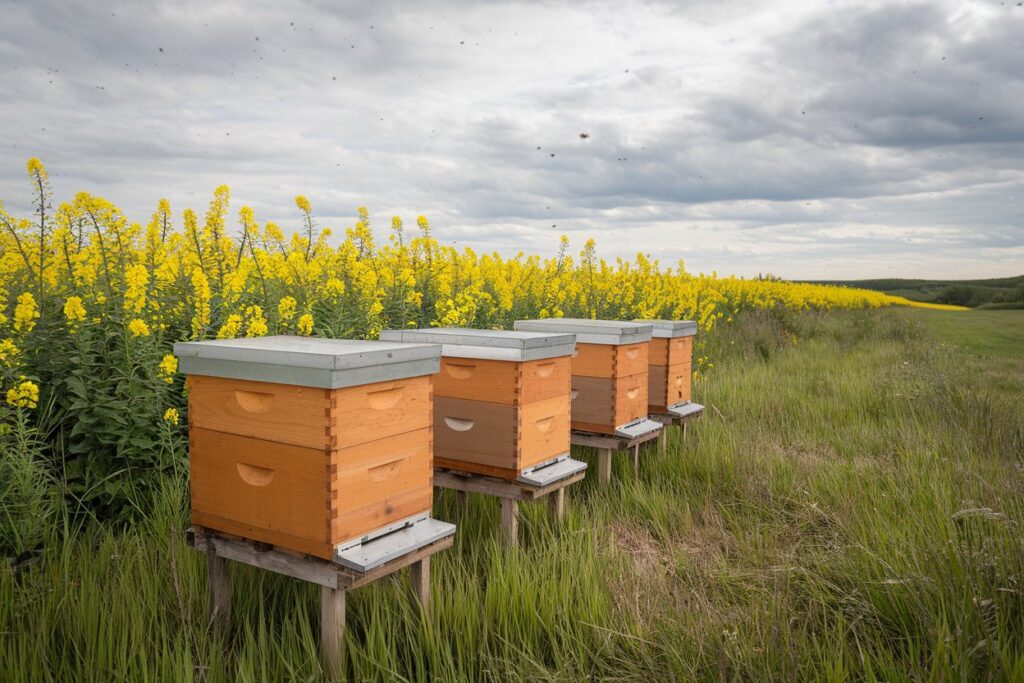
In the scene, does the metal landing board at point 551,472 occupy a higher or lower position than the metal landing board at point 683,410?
higher

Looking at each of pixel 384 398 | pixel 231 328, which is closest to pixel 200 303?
pixel 231 328

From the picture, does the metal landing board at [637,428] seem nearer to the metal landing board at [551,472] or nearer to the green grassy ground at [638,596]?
the green grassy ground at [638,596]

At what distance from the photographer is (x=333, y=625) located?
315 centimetres

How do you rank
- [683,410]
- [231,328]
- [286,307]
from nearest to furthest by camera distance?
[231,328] < [286,307] < [683,410]

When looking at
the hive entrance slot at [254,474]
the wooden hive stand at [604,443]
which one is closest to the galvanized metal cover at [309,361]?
the hive entrance slot at [254,474]

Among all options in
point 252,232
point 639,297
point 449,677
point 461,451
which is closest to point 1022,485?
point 461,451

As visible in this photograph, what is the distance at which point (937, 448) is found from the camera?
21.2 feet

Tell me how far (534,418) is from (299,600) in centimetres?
167

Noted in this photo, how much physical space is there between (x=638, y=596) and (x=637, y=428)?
2.41 metres

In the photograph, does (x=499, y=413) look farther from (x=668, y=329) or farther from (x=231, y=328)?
(x=668, y=329)

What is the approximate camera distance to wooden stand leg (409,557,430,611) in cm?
350

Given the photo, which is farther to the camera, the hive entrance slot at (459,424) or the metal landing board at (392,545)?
the hive entrance slot at (459,424)

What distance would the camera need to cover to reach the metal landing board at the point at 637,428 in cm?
566

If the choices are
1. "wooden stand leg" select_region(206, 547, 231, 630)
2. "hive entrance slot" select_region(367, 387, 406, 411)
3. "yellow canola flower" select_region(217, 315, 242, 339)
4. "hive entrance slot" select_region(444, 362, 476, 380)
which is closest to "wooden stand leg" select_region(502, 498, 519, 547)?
"hive entrance slot" select_region(444, 362, 476, 380)
